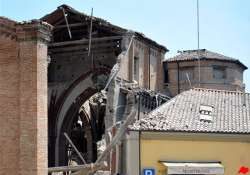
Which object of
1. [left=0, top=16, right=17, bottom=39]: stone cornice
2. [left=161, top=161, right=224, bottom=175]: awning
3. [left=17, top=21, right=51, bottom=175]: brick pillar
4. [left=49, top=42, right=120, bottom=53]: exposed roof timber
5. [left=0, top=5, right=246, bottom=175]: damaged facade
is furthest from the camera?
[left=49, top=42, right=120, bottom=53]: exposed roof timber

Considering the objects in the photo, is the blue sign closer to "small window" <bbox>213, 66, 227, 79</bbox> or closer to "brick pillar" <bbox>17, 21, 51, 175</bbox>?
"brick pillar" <bbox>17, 21, 51, 175</bbox>

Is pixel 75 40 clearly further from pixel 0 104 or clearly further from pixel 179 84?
pixel 0 104

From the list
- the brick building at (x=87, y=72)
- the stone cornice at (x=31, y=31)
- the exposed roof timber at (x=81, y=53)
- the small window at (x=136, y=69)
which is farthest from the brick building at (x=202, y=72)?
the stone cornice at (x=31, y=31)

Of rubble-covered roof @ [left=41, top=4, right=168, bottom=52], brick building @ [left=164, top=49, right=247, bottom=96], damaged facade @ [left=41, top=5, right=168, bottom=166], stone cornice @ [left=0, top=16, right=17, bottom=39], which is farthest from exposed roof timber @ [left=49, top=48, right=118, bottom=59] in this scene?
stone cornice @ [left=0, top=16, right=17, bottom=39]

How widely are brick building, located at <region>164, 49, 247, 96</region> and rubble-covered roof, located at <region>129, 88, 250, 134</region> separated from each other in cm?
1596

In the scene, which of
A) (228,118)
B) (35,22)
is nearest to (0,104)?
(35,22)

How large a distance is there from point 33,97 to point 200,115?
14.1 metres

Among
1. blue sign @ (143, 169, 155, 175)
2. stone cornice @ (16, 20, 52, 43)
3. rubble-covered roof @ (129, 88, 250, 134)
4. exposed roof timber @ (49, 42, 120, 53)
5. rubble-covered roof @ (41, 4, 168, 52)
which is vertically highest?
rubble-covered roof @ (41, 4, 168, 52)

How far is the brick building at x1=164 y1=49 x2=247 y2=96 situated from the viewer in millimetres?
48281

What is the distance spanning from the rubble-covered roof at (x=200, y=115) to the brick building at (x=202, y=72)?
1596 cm

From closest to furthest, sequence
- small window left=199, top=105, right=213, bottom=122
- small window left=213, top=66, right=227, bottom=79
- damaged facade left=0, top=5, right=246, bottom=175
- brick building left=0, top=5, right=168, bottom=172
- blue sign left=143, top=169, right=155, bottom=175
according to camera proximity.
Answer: blue sign left=143, top=169, right=155, bottom=175 → small window left=199, top=105, right=213, bottom=122 → damaged facade left=0, top=5, right=246, bottom=175 → brick building left=0, top=5, right=168, bottom=172 → small window left=213, top=66, right=227, bottom=79

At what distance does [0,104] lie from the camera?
1580cm

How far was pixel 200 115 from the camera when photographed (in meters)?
28.6

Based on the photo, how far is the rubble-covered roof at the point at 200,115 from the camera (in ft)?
87.4
